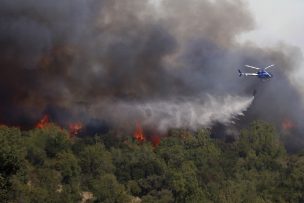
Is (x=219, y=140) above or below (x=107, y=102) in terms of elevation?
above

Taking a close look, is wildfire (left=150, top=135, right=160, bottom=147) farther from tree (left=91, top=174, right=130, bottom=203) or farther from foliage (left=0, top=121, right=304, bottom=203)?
tree (left=91, top=174, right=130, bottom=203)

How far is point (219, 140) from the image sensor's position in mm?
163500

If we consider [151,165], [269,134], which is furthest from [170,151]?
[269,134]

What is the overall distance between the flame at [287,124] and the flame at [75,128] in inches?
1994

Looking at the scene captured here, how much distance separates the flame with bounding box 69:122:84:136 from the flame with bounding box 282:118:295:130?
50637mm

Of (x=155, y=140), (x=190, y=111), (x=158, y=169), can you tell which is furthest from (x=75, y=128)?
(x=190, y=111)

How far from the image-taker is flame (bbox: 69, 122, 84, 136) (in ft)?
403

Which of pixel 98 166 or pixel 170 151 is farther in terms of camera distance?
pixel 170 151

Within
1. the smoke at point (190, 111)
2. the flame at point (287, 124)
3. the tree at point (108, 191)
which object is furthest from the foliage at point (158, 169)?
the smoke at point (190, 111)

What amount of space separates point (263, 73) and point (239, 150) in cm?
6981

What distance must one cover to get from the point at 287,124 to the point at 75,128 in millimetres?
54166

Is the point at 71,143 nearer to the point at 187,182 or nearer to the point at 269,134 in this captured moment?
the point at 187,182

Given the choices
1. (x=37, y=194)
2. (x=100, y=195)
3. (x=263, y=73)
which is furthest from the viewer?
(x=100, y=195)

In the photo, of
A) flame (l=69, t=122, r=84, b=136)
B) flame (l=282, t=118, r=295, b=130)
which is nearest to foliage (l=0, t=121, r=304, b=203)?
flame (l=69, t=122, r=84, b=136)
